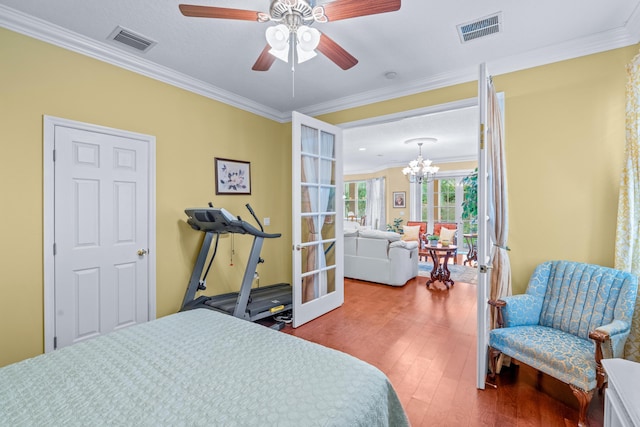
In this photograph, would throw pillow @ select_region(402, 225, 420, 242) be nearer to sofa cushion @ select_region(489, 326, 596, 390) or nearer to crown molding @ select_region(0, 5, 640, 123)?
crown molding @ select_region(0, 5, 640, 123)

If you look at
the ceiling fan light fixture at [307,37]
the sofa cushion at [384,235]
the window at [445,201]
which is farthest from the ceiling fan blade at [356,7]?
the window at [445,201]

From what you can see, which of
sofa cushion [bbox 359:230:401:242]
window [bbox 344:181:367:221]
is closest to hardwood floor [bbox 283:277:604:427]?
sofa cushion [bbox 359:230:401:242]

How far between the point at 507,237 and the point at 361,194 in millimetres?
7381

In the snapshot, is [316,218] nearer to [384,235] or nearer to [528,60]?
[384,235]

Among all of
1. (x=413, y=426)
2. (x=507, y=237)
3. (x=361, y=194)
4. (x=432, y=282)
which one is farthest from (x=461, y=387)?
(x=361, y=194)

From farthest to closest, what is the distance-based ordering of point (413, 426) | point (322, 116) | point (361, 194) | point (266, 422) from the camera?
point (361, 194), point (322, 116), point (413, 426), point (266, 422)

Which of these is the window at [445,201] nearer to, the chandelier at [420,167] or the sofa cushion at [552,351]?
the chandelier at [420,167]

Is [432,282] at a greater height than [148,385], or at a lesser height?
lesser

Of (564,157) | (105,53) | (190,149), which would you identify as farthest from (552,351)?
(105,53)

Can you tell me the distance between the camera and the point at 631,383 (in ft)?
2.93

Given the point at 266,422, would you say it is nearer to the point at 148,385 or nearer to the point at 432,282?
the point at 148,385

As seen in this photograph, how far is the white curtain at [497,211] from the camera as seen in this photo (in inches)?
89.6

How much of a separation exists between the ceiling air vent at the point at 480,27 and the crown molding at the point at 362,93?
51 cm

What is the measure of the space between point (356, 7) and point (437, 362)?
2.68 m
